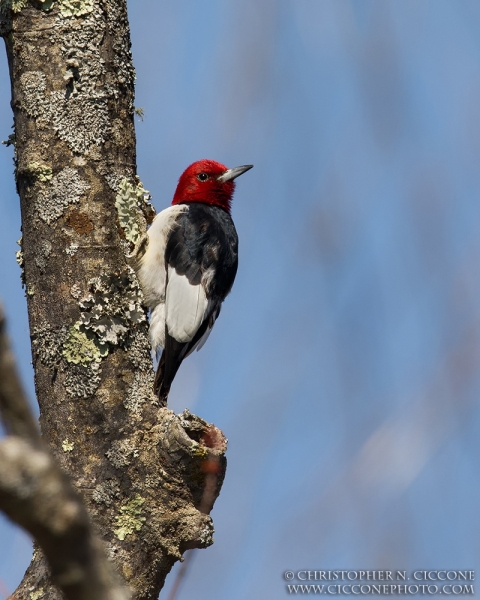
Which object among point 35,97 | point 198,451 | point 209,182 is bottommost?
point 198,451

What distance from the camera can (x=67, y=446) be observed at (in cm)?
255

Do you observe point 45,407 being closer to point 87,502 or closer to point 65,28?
point 87,502

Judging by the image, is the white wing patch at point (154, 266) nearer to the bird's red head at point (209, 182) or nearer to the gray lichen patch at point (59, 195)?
the gray lichen patch at point (59, 195)

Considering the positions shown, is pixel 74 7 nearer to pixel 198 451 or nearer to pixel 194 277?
pixel 194 277

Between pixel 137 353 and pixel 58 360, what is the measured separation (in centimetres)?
29

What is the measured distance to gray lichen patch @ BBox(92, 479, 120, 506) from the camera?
8.19ft

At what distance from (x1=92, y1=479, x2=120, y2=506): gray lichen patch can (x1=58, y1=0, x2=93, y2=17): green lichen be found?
65.7 inches

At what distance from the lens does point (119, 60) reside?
306 centimetres

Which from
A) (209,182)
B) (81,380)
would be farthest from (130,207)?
(209,182)

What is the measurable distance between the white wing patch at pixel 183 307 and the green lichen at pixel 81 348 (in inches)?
33.3

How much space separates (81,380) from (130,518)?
473 mm

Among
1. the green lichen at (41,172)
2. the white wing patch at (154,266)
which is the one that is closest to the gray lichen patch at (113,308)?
the green lichen at (41,172)

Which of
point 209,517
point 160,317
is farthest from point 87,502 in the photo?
point 160,317

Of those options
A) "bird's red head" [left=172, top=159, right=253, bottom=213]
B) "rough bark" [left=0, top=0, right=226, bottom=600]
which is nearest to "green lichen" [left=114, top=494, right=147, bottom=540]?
"rough bark" [left=0, top=0, right=226, bottom=600]
